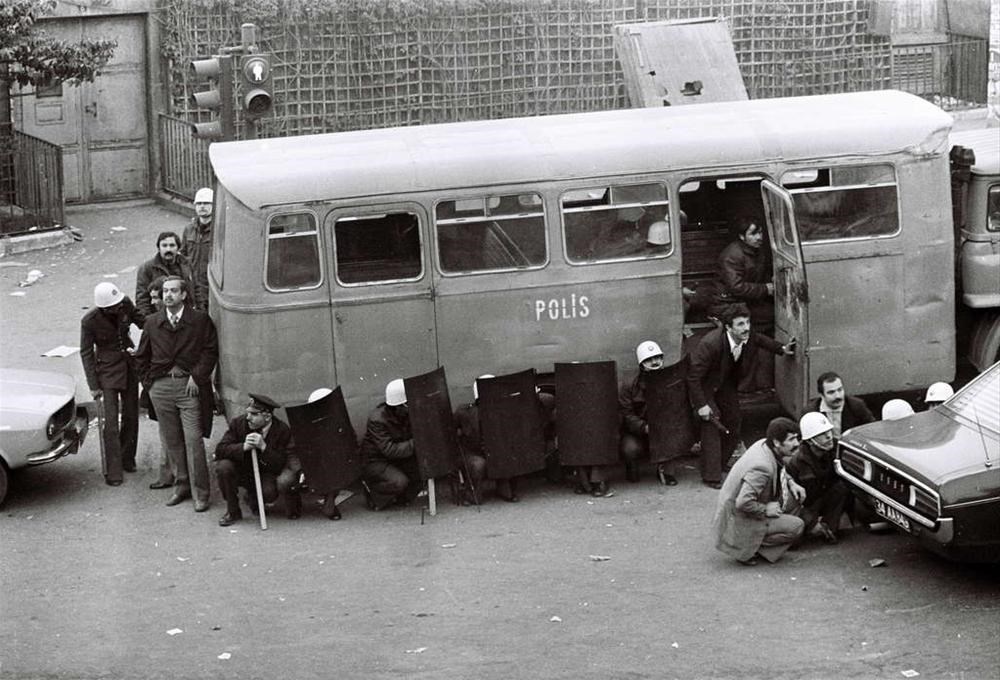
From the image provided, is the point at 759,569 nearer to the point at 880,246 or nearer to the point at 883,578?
the point at 883,578

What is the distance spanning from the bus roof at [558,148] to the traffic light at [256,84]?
2079 mm

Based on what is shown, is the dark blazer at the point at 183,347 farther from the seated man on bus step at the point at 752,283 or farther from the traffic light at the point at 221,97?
the seated man on bus step at the point at 752,283

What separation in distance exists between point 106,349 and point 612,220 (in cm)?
438

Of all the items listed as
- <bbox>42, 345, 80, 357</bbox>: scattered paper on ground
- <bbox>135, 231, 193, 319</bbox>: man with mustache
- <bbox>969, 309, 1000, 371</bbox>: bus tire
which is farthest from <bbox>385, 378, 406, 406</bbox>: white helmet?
<bbox>42, 345, 80, 357</bbox>: scattered paper on ground

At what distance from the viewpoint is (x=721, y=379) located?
13.1m

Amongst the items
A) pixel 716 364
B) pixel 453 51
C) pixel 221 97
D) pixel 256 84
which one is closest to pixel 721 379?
pixel 716 364

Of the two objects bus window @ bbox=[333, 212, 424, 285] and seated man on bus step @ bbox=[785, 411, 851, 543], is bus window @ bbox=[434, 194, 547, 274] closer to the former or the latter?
bus window @ bbox=[333, 212, 424, 285]

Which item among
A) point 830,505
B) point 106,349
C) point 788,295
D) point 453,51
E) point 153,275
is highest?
point 453,51

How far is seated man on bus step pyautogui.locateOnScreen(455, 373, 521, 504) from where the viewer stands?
504 inches

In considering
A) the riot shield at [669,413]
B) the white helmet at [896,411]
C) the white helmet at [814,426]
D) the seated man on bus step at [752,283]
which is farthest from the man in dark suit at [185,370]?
the white helmet at [896,411]

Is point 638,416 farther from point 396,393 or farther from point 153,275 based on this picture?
point 153,275

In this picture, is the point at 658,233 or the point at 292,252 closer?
the point at 292,252

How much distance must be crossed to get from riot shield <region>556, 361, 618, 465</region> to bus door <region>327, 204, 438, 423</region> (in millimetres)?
1184

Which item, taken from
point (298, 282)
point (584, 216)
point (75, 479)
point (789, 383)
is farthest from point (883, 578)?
point (75, 479)
